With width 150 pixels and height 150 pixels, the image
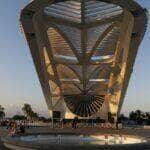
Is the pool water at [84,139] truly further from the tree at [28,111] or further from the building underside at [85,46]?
the tree at [28,111]

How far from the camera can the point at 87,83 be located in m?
67.4

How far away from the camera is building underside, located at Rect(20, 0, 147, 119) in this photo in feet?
133

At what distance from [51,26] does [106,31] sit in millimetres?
6840

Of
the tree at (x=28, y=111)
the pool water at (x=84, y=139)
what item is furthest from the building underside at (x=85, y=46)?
the tree at (x=28, y=111)

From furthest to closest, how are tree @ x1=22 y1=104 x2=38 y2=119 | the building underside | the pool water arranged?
tree @ x1=22 y1=104 x2=38 y2=119 < the building underside < the pool water

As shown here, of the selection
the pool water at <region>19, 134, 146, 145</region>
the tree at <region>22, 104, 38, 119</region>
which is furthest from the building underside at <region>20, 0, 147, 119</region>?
the tree at <region>22, 104, 38, 119</region>

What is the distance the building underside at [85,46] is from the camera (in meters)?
40.6

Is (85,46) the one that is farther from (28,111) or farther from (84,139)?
(28,111)

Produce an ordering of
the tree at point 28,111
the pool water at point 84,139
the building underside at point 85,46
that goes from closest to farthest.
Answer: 1. the pool water at point 84,139
2. the building underside at point 85,46
3. the tree at point 28,111

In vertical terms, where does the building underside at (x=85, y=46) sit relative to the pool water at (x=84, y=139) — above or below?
above

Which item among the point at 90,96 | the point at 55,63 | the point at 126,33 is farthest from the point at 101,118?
the point at 126,33

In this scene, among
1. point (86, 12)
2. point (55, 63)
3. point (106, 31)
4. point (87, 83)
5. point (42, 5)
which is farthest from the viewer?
point (87, 83)

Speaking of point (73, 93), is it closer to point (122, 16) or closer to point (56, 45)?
point (56, 45)

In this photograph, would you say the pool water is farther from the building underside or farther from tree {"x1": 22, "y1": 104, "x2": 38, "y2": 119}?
tree {"x1": 22, "y1": 104, "x2": 38, "y2": 119}
